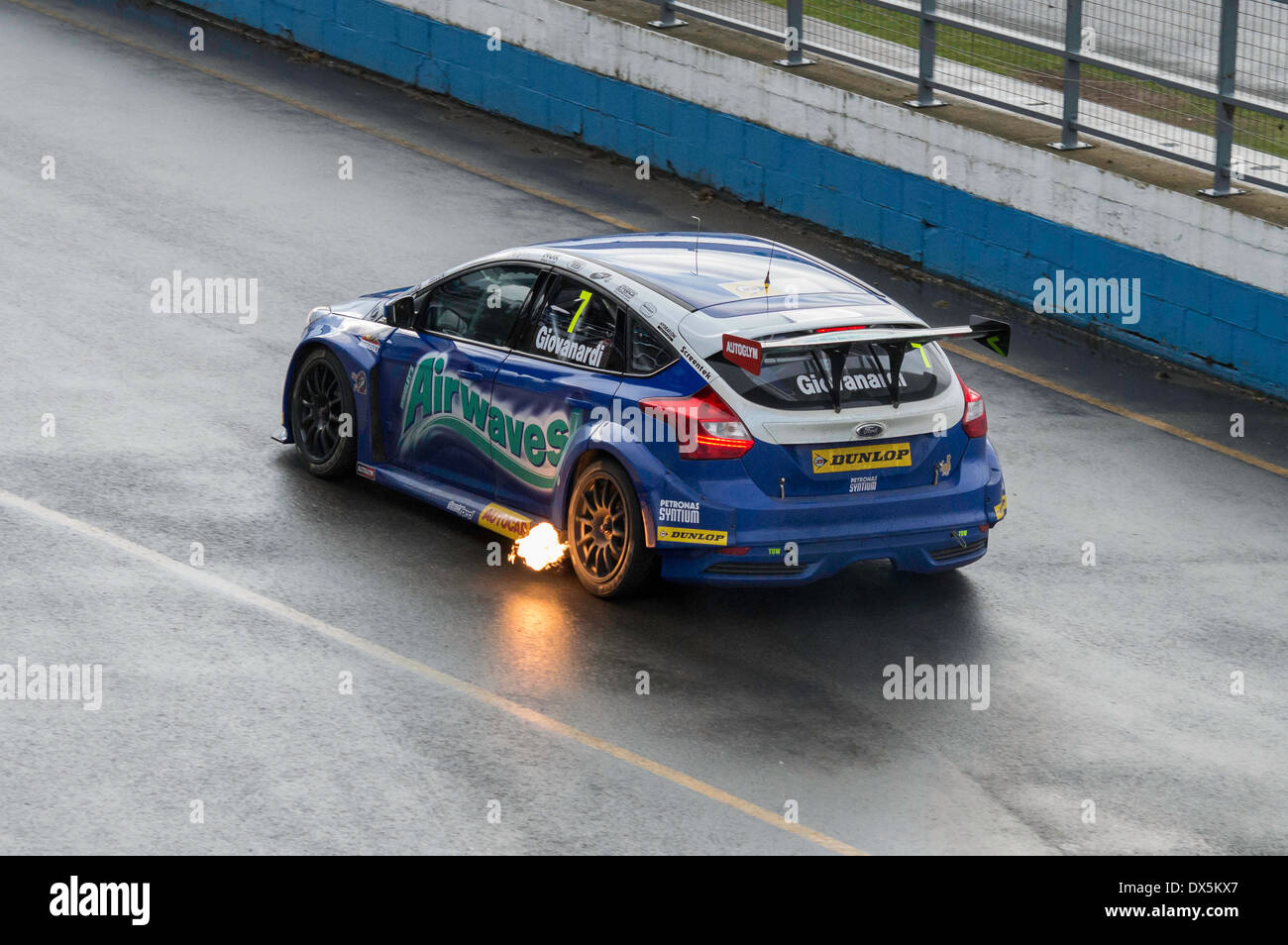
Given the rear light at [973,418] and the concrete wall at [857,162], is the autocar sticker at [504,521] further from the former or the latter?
the concrete wall at [857,162]

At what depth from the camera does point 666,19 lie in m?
19.0

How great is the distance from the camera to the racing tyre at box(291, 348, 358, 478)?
38.0 feet

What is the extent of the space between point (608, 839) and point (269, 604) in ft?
9.35

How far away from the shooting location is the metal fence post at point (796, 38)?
706 inches

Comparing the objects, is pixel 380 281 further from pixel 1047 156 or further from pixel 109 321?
pixel 1047 156

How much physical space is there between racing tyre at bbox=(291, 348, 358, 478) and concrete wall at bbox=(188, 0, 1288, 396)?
6.35m

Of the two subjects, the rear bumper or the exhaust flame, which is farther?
the exhaust flame

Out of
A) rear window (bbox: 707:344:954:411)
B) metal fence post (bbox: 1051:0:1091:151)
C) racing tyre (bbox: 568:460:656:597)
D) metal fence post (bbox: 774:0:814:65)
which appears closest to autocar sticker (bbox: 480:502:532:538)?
racing tyre (bbox: 568:460:656:597)

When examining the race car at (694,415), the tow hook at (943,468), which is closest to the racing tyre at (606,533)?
the race car at (694,415)

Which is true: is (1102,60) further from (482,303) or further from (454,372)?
(454,372)

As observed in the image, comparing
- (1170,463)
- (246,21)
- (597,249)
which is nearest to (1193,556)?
(1170,463)

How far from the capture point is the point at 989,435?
43.0 ft

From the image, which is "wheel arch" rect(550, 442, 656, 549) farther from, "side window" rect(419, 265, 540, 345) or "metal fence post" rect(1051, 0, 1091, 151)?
"metal fence post" rect(1051, 0, 1091, 151)

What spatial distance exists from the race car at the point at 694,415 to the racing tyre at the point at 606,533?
1 cm
